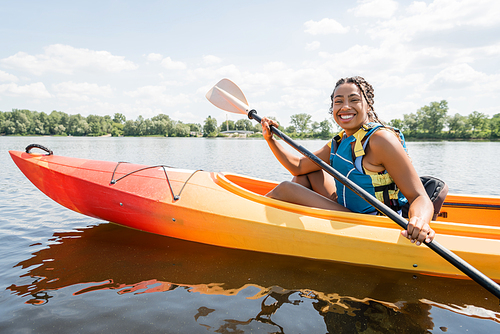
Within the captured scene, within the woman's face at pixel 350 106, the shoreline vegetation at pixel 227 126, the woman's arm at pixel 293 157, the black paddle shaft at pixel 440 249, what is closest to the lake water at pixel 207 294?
the black paddle shaft at pixel 440 249

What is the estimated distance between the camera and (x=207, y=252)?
2.80 metres

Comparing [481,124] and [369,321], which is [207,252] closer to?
[369,321]

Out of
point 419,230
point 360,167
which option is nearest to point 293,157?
point 360,167

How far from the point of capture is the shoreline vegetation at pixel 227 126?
52938 mm

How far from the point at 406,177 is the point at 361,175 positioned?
37 centimetres

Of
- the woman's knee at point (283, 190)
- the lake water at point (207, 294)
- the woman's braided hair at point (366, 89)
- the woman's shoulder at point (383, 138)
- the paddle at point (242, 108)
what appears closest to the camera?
the lake water at point (207, 294)

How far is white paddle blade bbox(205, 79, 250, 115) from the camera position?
3.65 m

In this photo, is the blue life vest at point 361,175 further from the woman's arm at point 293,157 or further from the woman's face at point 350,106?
the woman's arm at point 293,157

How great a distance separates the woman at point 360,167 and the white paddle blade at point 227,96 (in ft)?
3.40

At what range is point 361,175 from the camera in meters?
2.17

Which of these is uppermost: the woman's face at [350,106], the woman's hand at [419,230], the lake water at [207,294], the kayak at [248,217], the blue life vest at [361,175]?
the woman's face at [350,106]

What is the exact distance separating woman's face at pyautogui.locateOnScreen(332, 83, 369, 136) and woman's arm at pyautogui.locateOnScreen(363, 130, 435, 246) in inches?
9.2

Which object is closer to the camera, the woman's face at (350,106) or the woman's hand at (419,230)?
the woman's hand at (419,230)

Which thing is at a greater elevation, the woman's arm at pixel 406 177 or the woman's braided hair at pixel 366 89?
the woman's braided hair at pixel 366 89
